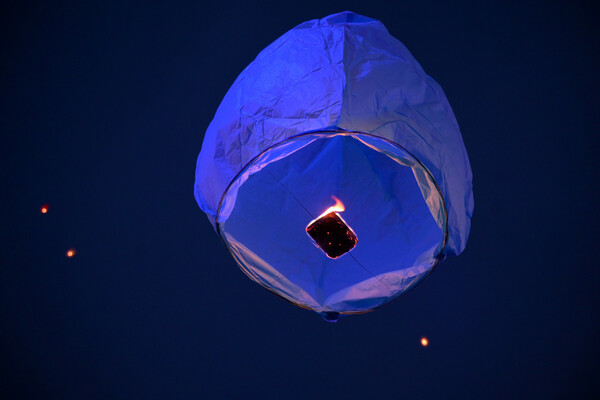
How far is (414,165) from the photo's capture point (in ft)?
5.38

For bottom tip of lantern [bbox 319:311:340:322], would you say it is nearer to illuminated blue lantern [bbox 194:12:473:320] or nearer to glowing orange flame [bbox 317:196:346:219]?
illuminated blue lantern [bbox 194:12:473:320]

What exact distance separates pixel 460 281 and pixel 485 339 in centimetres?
32

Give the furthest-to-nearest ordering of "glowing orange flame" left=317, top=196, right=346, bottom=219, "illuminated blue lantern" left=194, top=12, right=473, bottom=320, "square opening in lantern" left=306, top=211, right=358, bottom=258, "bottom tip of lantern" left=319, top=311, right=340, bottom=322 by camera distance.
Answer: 1. "glowing orange flame" left=317, top=196, right=346, bottom=219
2. "square opening in lantern" left=306, top=211, right=358, bottom=258
3. "bottom tip of lantern" left=319, top=311, right=340, bottom=322
4. "illuminated blue lantern" left=194, top=12, right=473, bottom=320

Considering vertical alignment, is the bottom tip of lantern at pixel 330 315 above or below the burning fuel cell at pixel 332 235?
below

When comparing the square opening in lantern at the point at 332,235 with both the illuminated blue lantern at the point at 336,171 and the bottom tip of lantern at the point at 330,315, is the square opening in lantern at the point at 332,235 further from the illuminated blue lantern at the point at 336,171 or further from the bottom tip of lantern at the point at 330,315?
the bottom tip of lantern at the point at 330,315

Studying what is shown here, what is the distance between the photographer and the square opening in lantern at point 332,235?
6.42ft

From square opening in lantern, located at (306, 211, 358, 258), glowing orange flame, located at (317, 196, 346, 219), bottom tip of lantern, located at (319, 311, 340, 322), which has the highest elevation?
glowing orange flame, located at (317, 196, 346, 219)

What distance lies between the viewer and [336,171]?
7.37 feet

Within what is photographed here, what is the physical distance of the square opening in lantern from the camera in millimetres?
1957

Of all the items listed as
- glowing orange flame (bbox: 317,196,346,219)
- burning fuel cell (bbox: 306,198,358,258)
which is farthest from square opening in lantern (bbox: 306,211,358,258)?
glowing orange flame (bbox: 317,196,346,219)

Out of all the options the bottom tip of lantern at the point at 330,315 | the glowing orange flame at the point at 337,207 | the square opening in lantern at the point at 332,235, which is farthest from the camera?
the glowing orange flame at the point at 337,207

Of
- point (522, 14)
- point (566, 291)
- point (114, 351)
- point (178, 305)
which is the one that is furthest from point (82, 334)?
point (522, 14)

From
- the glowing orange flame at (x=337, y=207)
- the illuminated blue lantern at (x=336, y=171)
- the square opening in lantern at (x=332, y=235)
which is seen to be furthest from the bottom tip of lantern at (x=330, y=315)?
the glowing orange flame at (x=337, y=207)

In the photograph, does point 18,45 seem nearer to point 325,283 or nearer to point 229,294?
point 229,294
